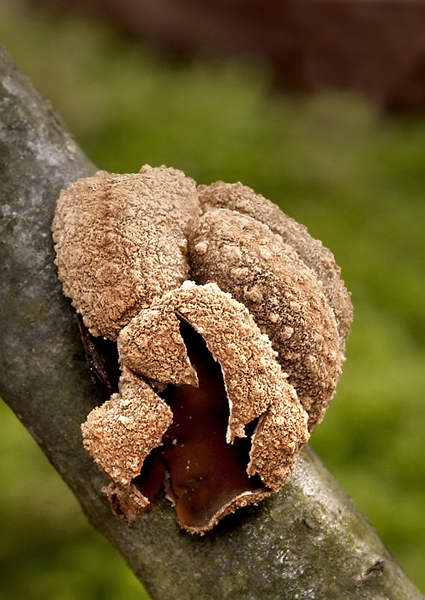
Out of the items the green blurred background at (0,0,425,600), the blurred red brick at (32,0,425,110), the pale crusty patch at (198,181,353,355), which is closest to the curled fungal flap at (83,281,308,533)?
the pale crusty patch at (198,181,353,355)

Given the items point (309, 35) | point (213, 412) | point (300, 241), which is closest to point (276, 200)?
point (309, 35)

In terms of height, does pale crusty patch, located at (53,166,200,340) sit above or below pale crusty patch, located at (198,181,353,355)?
below

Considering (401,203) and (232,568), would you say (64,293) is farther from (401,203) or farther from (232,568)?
(401,203)

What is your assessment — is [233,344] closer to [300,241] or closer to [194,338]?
[194,338]

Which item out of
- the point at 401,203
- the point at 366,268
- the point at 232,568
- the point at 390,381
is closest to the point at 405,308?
the point at 366,268

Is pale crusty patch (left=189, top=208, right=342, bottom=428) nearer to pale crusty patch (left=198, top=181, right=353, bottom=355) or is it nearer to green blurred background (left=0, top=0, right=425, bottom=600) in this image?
pale crusty patch (left=198, top=181, right=353, bottom=355)

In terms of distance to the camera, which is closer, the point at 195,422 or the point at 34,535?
the point at 195,422

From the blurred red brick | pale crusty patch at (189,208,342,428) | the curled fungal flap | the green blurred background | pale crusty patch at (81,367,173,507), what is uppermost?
the blurred red brick

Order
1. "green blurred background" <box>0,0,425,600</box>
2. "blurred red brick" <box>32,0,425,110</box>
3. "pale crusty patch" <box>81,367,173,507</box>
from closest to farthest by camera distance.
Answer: "pale crusty patch" <box>81,367,173,507</box> < "green blurred background" <box>0,0,425,600</box> < "blurred red brick" <box>32,0,425,110</box>
